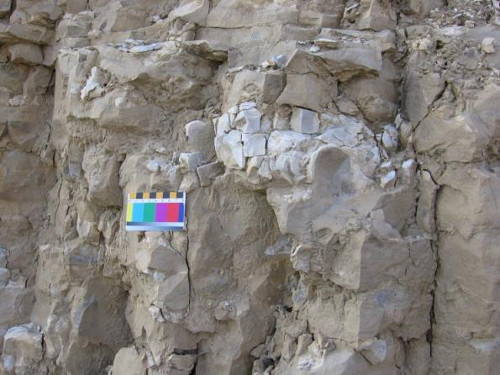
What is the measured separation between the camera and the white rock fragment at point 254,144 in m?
2.74

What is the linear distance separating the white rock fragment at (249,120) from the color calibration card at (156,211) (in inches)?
20.5

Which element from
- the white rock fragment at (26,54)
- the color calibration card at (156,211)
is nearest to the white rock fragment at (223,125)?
the color calibration card at (156,211)

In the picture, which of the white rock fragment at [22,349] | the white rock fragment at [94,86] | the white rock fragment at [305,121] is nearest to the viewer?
the white rock fragment at [305,121]

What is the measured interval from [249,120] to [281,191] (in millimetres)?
411

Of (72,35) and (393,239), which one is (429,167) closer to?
(393,239)

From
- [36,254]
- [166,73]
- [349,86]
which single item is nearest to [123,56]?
[166,73]

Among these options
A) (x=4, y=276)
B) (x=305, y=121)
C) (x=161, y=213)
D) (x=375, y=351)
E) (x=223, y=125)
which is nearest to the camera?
(x=375, y=351)

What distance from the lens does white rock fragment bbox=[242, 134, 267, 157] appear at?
274cm

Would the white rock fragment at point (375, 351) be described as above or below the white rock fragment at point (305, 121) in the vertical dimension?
below

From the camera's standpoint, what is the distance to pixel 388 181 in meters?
2.68

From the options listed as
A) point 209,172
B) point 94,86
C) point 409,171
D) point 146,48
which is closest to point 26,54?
point 94,86

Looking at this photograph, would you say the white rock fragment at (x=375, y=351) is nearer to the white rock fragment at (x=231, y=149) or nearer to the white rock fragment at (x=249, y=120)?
the white rock fragment at (x=231, y=149)

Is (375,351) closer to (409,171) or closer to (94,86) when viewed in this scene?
(409,171)

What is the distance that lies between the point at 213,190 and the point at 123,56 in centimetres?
101
